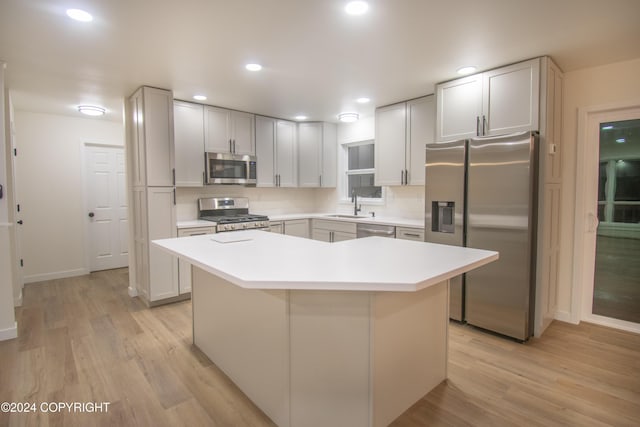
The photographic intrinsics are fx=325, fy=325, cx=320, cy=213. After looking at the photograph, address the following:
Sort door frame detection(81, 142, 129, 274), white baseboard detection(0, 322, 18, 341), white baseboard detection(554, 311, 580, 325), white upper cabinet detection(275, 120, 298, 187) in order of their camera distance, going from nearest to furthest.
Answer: white baseboard detection(0, 322, 18, 341)
white baseboard detection(554, 311, 580, 325)
white upper cabinet detection(275, 120, 298, 187)
door frame detection(81, 142, 129, 274)

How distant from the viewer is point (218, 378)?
2.30 metres

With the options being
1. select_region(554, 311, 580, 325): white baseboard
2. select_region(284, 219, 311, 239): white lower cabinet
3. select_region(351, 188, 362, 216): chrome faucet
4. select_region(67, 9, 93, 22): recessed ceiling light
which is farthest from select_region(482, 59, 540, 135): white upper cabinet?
select_region(67, 9, 93, 22): recessed ceiling light

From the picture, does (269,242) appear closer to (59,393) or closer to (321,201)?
(59,393)

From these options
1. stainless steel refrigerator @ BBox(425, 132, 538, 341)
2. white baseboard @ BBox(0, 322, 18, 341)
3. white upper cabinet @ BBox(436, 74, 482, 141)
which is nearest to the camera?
stainless steel refrigerator @ BBox(425, 132, 538, 341)

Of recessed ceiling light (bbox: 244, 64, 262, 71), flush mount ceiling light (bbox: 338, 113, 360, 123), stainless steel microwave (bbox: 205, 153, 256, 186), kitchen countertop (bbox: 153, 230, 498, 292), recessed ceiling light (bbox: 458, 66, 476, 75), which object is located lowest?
kitchen countertop (bbox: 153, 230, 498, 292)

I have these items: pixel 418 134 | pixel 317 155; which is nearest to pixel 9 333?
pixel 317 155

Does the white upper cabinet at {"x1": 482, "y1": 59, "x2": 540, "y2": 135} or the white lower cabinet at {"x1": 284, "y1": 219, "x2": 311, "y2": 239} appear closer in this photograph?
the white upper cabinet at {"x1": 482, "y1": 59, "x2": 540, "y2": 135}

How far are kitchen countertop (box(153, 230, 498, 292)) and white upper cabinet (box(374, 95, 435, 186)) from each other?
1877 millimetres

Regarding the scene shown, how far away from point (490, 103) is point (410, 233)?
1.56 metres

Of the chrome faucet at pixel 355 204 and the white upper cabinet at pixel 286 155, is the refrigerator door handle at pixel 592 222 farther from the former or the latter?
the white upper cabinet at pixel 286 155

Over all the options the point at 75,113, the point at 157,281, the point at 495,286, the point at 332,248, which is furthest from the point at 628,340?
the point at 75,113

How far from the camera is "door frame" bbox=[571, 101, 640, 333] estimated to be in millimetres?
3080

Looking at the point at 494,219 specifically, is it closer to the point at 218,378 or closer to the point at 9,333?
the point at 218,378

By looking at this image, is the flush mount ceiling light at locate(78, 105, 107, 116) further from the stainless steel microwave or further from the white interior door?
the stainless steel microwave
